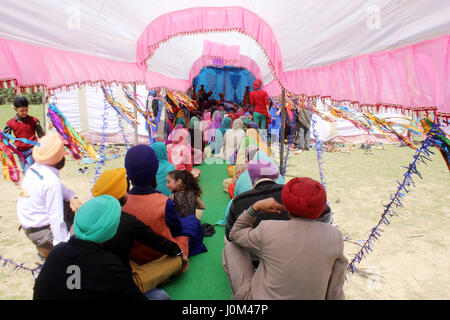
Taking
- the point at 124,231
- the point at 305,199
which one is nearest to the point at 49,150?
the point at 124,231

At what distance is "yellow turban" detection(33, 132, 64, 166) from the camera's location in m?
2.31

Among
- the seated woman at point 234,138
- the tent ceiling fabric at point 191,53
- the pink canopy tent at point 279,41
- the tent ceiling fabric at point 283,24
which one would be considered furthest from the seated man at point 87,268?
the seated woman at point 234,138

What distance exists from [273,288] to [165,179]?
2335mm

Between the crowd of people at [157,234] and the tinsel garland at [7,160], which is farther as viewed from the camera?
the tinsel garland at [7,160]

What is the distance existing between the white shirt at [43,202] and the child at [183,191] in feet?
3.89

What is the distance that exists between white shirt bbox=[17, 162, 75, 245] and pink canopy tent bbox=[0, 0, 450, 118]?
0.72 metres

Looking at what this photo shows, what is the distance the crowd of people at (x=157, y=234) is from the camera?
1.46 meters

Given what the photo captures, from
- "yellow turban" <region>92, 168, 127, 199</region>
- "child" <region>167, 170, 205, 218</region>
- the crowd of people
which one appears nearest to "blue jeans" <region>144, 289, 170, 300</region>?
the crowd of people

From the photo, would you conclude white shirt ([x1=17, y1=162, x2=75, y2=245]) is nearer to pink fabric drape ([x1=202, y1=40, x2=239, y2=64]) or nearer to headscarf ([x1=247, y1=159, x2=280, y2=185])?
headscarf ([x1=247, y1=159, x2=280, y2=185])

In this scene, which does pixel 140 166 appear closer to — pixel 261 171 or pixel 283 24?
pixel 261 171

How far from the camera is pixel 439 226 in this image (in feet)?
12.8

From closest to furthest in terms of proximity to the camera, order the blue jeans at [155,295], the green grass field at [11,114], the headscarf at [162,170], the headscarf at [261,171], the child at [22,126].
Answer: the blue jeans at [155,295] → the headscarf at [261,171] → the headscarf at [162,170] → the child at [22,126] → the green grass field at [11,114]

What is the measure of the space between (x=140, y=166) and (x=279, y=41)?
77.1 inches

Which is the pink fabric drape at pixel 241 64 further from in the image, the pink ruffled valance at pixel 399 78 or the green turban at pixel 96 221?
the green turban at pixel 96 221
